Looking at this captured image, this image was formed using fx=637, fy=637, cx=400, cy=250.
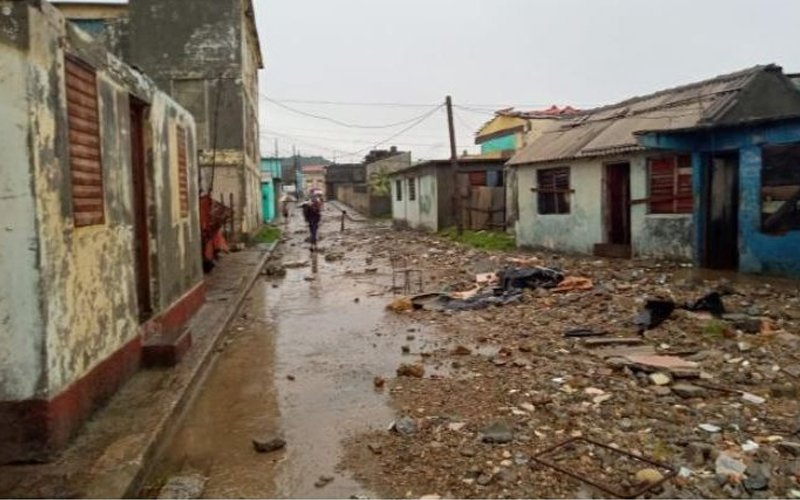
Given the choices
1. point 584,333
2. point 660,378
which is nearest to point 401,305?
point 584,333

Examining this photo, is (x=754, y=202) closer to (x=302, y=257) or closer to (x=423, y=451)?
(x=423, y=451)

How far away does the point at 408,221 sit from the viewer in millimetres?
28781

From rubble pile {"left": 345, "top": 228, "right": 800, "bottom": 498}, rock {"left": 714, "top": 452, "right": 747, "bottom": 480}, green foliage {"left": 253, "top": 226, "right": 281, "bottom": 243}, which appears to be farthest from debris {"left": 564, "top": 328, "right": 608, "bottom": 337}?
green foliage {"left": 253, "top": 226, "right": 281, "bottom": 243}

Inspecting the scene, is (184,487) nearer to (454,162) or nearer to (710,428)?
(710,428)

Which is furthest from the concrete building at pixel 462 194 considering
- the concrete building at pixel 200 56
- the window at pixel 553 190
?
the concrete building at pixel 200 56

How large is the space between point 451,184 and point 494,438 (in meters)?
20.0

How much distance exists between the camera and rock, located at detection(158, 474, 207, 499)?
149 inches

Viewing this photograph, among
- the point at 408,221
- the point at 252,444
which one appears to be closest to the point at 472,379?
the point at 252,444

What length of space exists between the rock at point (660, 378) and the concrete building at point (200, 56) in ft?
52.8

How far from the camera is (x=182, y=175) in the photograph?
26.4 ft

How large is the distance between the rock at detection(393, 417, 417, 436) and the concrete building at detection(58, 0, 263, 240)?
15.9m

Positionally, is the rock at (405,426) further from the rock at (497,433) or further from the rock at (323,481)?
the rock at (323,481)

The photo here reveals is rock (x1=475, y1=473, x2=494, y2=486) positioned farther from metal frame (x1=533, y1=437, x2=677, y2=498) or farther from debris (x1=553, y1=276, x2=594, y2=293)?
debris (x1=553, y1=276, x2=594, y2=293)

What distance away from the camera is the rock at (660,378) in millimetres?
5354
